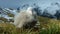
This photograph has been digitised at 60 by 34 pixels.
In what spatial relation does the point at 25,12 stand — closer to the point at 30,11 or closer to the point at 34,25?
the point at 30,11

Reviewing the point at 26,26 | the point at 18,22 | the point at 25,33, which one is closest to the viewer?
the point at 25,33

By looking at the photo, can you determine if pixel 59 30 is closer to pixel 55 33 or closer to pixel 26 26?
pixel 55 33

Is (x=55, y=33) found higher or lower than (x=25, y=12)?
lower

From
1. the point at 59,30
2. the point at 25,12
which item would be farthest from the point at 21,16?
the point at 59,30

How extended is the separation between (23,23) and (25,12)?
96 centimetres

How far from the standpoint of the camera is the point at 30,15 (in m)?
10.8

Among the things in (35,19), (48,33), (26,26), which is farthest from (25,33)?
(35,19)

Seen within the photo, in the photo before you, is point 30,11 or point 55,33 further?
point 30,11

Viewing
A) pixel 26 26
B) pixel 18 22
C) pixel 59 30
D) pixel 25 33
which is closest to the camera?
pixel 25 33

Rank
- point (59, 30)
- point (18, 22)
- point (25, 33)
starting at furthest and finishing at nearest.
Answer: point (18, 22)
point (59, 30)
point (25, 33)

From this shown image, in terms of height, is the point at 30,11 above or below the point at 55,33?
above

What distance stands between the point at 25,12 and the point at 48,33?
3.59 metres

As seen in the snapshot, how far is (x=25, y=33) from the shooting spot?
24.1 ft

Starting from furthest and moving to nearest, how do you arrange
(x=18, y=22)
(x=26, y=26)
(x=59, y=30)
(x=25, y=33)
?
(x=18, y=22) → (x=26, y=26) → (x=59, y=30) → (x=25, y=33)
